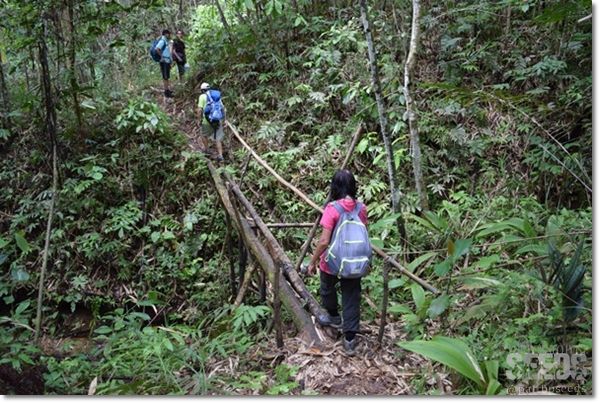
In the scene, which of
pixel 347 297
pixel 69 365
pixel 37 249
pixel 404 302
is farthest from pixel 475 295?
pixel 37 249

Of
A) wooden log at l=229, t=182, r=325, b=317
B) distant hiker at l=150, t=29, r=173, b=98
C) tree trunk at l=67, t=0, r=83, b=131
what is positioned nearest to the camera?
wooden log at l=229, t=182, r=325, b=317

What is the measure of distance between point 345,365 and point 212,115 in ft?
20.3

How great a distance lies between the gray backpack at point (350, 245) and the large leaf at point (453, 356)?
33.3 inches

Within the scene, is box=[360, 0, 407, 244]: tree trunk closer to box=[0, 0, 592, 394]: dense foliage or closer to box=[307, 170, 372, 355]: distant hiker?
box=[0, 0, 592, 394]: dense foliage

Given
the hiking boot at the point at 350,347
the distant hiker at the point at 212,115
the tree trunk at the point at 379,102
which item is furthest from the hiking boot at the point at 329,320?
the distant hiker at the point at 212,115

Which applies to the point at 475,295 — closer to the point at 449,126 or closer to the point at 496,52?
the point at 449,126

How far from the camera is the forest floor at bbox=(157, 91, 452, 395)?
3936mm

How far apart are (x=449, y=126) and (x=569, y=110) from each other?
188cm

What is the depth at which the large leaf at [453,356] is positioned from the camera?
344 cm

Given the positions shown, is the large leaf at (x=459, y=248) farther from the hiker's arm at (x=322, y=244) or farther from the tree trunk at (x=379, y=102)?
the tree trunk at (x=379, y=102)

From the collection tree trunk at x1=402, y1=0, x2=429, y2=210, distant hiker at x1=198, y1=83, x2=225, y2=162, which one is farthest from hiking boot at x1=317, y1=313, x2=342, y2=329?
distant hiker at x1=198, y1=83, x2=225, y2=162

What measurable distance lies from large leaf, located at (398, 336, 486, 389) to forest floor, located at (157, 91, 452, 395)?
0.33 meters

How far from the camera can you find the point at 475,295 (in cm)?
491

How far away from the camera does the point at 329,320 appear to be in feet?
15.4
